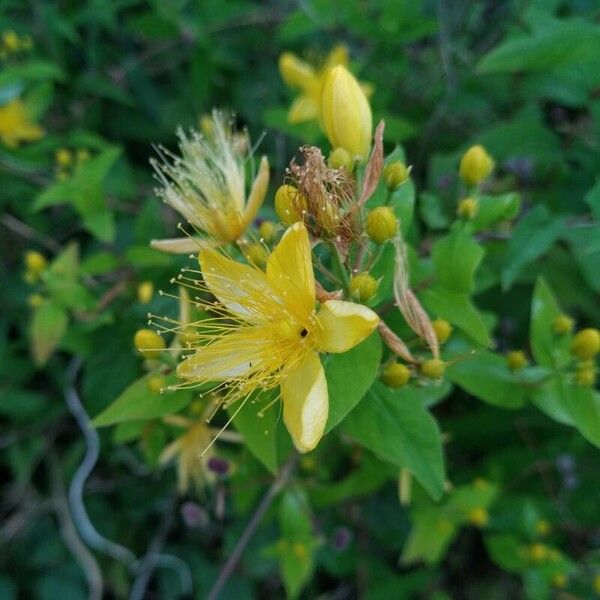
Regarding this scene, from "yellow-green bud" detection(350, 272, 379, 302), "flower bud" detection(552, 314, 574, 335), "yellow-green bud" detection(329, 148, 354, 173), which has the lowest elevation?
"flower bud" detection(552, 314, 574, 335)

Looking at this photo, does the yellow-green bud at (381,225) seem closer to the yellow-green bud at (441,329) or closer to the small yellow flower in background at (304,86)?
the yellow-green bud at (441,329)

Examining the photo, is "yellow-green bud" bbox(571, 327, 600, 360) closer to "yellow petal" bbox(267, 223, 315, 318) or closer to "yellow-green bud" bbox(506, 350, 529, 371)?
"yellow-green bud" bbox(506, 350, 529, 371)

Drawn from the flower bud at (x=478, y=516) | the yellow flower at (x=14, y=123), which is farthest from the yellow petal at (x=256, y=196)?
the yellow flower at (x=14, y=123)

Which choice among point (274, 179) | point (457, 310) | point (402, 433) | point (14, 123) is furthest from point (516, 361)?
point (14, 123)

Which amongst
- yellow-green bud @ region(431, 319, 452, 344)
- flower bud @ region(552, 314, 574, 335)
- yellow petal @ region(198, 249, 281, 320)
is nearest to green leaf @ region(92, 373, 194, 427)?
yellow petal @ region(198, 249, 281, 320)

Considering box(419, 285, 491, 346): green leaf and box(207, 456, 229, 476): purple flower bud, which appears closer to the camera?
box(419, 285, 491, 346): green leaf

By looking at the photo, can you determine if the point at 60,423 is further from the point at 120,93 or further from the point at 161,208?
the point at 120,93
